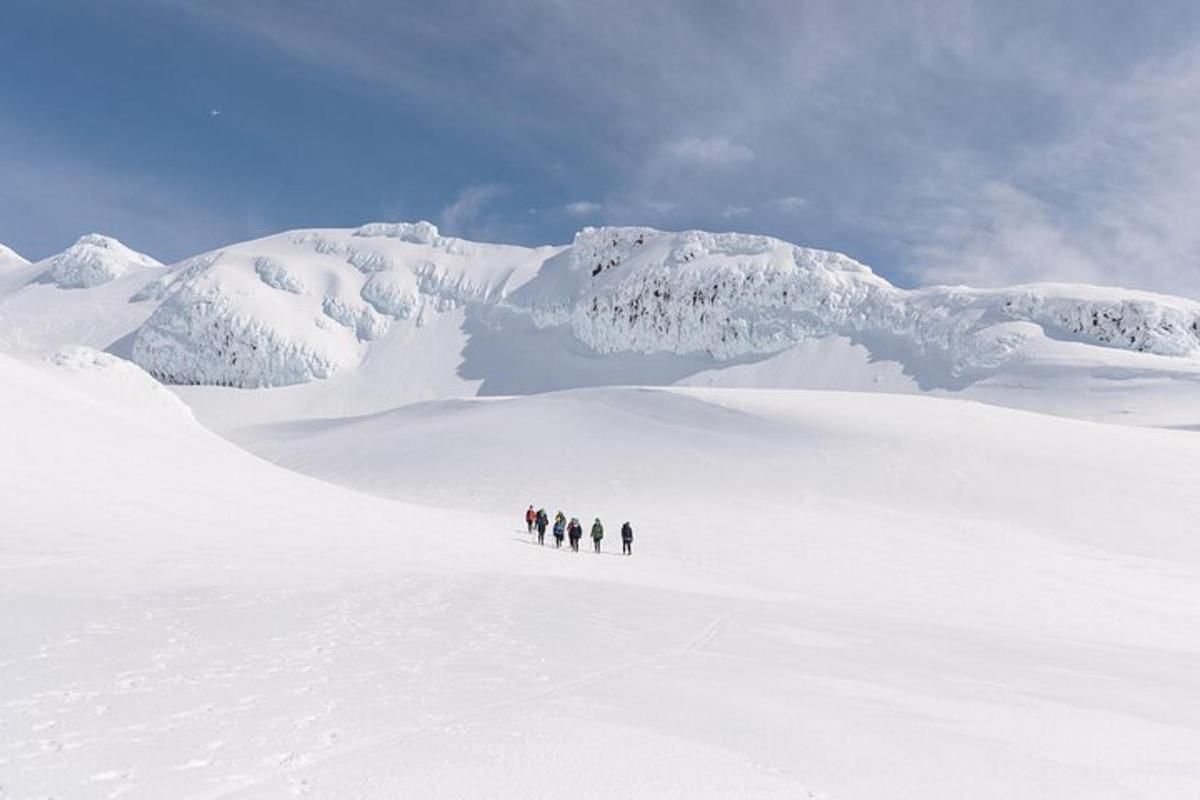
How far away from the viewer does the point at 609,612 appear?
11.4 meters

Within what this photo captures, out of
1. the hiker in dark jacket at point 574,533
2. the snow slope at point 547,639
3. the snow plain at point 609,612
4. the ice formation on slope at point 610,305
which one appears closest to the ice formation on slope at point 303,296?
the ice formation on slope at point 610,305

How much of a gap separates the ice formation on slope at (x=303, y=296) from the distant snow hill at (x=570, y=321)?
1.45ft

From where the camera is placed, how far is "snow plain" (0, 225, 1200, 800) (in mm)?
4504

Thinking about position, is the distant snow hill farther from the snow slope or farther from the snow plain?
the snow slope

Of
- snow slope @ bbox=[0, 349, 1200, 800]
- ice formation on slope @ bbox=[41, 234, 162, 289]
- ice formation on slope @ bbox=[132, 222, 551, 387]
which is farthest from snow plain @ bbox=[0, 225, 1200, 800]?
ice formation on slope @ bbox=[41, 234, 162, 289]

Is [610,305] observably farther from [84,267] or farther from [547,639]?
[547,639]

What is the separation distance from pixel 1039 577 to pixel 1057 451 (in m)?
24.0

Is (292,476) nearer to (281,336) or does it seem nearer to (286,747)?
(286,747)

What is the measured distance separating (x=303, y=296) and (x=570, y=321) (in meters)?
56.8

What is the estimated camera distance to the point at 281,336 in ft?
461

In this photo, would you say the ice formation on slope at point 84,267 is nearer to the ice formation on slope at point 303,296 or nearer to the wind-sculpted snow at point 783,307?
the ice formation on slope at point 303,296

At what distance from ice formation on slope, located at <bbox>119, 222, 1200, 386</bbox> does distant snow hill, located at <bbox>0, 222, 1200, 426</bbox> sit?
41cm

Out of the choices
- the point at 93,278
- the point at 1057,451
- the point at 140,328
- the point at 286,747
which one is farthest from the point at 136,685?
the point at 93,278

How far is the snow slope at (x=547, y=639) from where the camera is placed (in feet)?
14.5
